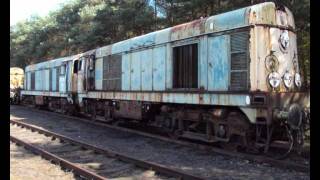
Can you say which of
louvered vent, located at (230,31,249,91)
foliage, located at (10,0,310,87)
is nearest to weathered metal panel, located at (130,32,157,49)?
louvered vent, located at (230,31,249,91)

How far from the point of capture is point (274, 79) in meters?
10.1

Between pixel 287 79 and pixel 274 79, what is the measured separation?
1.40ft

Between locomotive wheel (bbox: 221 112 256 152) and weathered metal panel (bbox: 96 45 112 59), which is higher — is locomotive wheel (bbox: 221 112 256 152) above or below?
below

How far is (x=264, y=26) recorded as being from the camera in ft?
33.1

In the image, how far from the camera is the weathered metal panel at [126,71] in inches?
628

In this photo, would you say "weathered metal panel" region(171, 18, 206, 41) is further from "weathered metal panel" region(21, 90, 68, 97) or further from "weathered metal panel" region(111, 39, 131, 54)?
"weathered metal panel" region(21, 90, 68, 97)

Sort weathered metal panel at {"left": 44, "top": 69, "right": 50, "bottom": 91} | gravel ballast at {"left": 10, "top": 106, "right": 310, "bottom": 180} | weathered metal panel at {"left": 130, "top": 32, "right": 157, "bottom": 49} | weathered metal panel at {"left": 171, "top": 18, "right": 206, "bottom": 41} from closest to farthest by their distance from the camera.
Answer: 1. gravel ballast at {"left": 10, "top": 106, "right": 310, "bottom": 180}
2. weathered metal panel at {"left": 171, "top": 18, "right": 206, "bottom": 41}
3. weathered metal panel at {"left": 130, "top": 32, "right": 157, "bottom": 49}
4. weathered metal panel at {"left": 44, "top": 69, "right": 50, "bottom": 91}

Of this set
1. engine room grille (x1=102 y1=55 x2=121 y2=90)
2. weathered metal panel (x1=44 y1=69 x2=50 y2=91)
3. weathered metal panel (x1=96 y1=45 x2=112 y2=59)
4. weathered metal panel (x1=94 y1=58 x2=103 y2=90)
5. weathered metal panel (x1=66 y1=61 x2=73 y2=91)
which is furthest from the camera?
weathered metal panel (x1=44 y1=69 x2=50 y2=91)

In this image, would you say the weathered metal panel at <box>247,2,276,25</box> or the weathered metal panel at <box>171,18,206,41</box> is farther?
the weathered metal panel at <box>171,18,206,41</box>

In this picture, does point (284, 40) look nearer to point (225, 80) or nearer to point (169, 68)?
point (225, 80)

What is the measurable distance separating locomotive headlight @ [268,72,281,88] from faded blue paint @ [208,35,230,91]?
1058 millimetres

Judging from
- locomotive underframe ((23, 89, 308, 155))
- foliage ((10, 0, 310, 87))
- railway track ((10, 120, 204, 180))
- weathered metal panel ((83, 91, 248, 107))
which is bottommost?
railway track ((10, 120, 204, 180))

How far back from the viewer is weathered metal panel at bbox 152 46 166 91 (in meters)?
13.4

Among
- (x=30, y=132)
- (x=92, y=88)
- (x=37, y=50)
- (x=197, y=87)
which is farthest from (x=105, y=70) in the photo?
(x=37, y=50)
